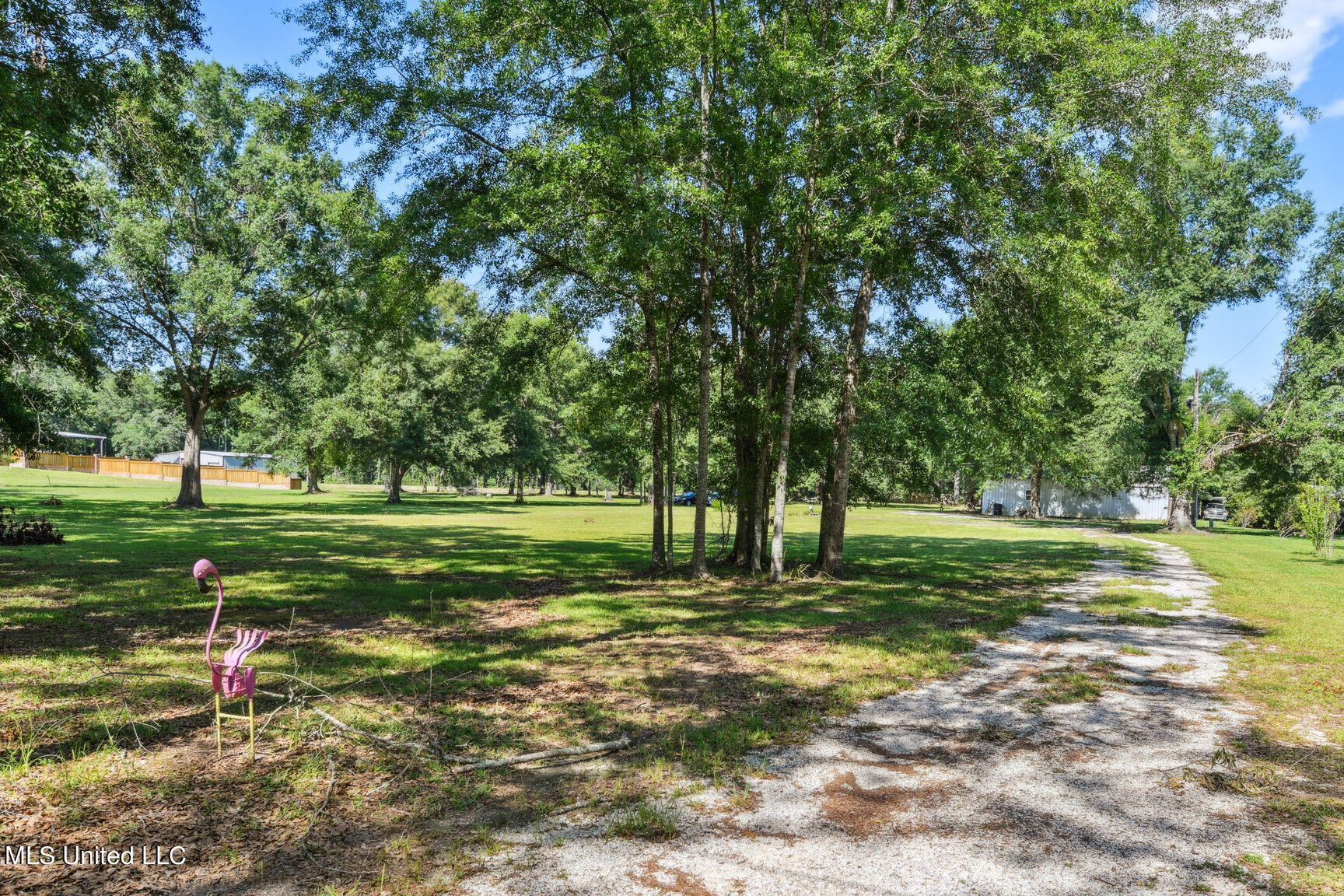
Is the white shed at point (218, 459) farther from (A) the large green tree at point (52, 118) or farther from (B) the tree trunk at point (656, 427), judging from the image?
(A) the large green tree at point (52, 118)

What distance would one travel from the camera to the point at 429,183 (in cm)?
1218

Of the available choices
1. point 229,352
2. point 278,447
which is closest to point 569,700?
point 229,352

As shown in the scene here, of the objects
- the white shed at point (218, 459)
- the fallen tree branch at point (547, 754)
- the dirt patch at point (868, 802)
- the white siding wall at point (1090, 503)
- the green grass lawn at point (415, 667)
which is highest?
the white shed at point (218, 459)

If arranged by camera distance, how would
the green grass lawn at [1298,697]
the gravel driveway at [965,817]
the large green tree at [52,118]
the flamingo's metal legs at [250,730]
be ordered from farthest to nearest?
the large green tree at [52,118], the flamingo's metal legs at [250,730], the green grass lawn at [1298,697], the gravel driveway at [965,817]

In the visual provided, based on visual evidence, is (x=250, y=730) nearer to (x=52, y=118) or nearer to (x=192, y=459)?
(x=52, y=118)

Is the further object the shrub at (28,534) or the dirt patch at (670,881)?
the shrub at (28,534)

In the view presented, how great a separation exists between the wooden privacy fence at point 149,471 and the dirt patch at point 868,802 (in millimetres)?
64798

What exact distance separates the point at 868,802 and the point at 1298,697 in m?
4.85

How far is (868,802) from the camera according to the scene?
4070 mm

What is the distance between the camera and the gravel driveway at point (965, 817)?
3.22 meters

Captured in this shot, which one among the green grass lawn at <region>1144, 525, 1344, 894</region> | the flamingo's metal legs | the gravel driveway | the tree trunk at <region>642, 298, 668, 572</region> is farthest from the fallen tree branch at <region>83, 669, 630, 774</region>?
the tree trunk at <region>642, 298, 668, 572</region>

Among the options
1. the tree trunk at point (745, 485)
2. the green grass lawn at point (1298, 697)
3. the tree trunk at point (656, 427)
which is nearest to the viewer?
the green grass lawn at point (1298, 697)

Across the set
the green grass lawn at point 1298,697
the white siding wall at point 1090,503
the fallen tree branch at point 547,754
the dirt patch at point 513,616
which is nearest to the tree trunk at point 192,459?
the dirt patch at point 513,616

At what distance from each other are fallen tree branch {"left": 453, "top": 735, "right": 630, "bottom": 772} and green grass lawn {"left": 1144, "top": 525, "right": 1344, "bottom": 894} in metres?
3.52
